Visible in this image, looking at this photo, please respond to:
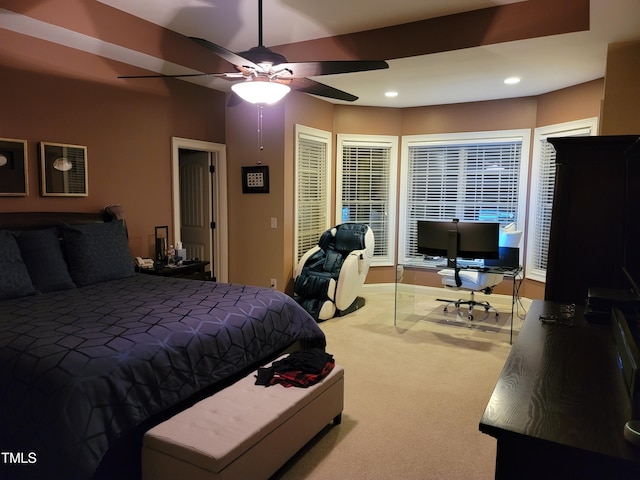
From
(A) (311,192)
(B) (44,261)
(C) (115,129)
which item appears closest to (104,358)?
(B) (44,261)

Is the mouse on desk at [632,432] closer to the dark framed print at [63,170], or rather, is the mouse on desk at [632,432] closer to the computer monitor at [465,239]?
the computer monitor at [465,239]

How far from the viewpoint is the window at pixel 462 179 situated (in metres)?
5.77

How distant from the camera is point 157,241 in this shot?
4.52 meters

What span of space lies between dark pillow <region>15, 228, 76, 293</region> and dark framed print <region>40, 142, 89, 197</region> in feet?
1.93

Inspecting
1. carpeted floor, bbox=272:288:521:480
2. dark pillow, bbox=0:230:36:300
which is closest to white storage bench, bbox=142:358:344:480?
carpeted floor, bbox=272:288:521:480

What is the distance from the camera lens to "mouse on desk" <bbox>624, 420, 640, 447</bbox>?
108cm

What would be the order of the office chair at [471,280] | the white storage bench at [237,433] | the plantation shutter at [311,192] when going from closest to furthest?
the white storage bench at [237,433] < the office chair at [471,280] < the plantation shutter at [311,192]

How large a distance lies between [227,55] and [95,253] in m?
1.91

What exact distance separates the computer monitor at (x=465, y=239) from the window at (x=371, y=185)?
6.03ft

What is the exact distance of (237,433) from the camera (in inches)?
78.4

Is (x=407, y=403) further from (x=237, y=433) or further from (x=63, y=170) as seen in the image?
(x=63, y=170)

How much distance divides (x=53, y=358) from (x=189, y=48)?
345 centimetres

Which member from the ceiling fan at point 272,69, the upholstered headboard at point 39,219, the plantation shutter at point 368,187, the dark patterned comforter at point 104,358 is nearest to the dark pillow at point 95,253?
the upholstered headboard at point 39,219

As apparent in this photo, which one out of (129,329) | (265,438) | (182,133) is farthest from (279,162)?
(265,438)
